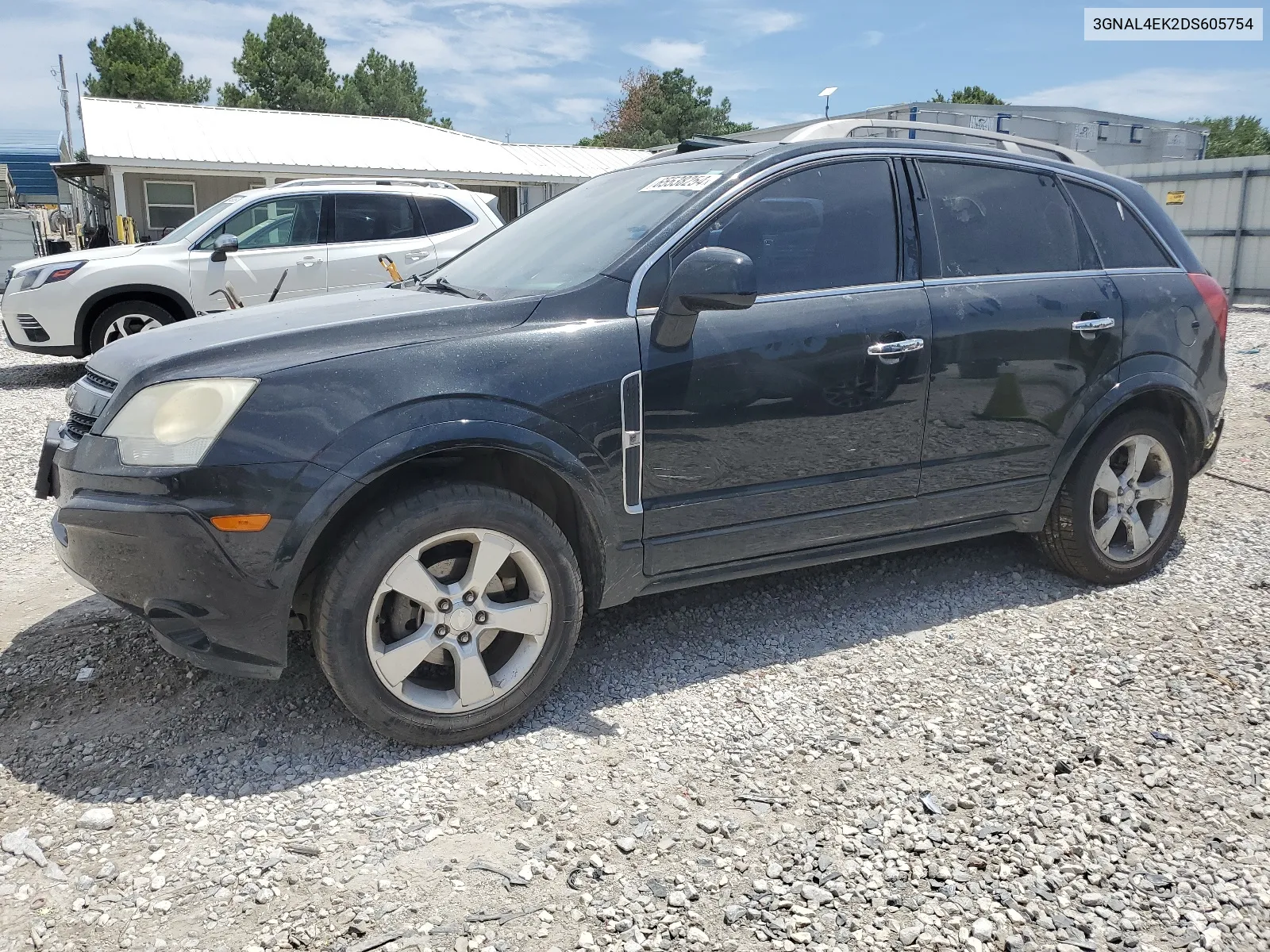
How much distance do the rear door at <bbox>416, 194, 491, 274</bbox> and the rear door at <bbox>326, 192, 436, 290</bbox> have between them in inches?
2.9

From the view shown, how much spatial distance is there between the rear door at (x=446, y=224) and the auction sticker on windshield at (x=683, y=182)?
6344 mm

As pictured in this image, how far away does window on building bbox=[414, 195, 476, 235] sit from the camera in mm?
9773

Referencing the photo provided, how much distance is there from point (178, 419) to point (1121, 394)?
3600 millimetres

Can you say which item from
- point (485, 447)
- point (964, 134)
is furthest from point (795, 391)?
point (964, 134)

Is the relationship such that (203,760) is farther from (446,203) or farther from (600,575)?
(446,203)

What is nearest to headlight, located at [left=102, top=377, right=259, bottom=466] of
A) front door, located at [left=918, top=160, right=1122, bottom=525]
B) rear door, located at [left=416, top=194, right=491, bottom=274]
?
front door, located at [left=918, top=160, right=1122, bottom=525]

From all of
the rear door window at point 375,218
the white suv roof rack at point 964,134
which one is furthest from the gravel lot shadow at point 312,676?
the rear door window at point 375,218

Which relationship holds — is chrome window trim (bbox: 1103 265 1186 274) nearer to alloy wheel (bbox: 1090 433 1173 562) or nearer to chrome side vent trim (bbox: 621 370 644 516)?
alloy wheel (bbox: 1090 433 1173 562)

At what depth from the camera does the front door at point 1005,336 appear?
3725 mm

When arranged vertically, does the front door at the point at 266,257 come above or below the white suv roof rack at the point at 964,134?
below

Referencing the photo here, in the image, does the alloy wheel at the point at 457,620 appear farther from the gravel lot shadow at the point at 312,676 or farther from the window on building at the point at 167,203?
the window on building at the point at 167,203

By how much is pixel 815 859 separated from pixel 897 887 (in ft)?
0.70

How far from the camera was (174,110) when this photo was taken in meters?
23.0

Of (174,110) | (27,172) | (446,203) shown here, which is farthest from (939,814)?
(27,172)
